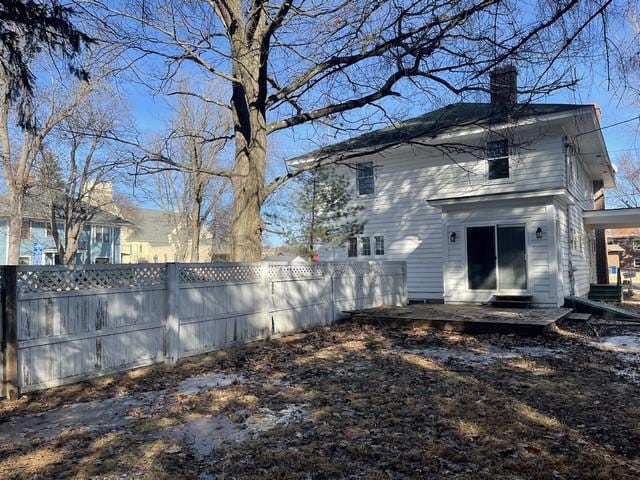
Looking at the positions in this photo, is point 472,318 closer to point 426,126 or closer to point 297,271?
point 297,271

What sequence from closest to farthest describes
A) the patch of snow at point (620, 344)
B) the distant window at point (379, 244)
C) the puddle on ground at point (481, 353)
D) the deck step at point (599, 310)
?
the puddle on ground at point (481, 353)
the patch of snow at point (620, 344)
the deck step at point (599, 310)
the distant window at point (379, 244)

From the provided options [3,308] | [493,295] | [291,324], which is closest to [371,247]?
[493,295]

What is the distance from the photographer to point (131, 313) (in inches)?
239

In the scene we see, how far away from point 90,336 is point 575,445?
16.4 ft

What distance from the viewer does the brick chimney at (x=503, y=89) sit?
5.50 m

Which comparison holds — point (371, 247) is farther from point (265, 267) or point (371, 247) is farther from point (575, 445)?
point (575, 445)

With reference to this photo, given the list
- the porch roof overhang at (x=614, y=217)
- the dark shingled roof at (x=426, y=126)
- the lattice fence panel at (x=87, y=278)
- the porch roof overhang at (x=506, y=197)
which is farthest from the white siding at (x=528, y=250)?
the lattice fence panel at (x=87, y=278)

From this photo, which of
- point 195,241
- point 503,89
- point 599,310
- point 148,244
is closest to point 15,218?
point 195,241

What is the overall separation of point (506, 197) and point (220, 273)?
7999 mm

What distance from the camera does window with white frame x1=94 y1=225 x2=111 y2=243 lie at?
114ft

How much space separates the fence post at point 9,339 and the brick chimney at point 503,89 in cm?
568

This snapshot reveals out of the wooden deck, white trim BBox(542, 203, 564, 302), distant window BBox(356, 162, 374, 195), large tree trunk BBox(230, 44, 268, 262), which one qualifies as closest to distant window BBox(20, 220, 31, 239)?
distant window BBox(356, 162, 374, 195)

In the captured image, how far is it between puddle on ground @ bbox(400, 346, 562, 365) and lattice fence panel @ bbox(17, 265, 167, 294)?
3913 millimetres

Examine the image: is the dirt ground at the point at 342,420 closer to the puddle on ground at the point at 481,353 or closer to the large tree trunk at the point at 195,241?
the puddle on ground at the point at 481,353
